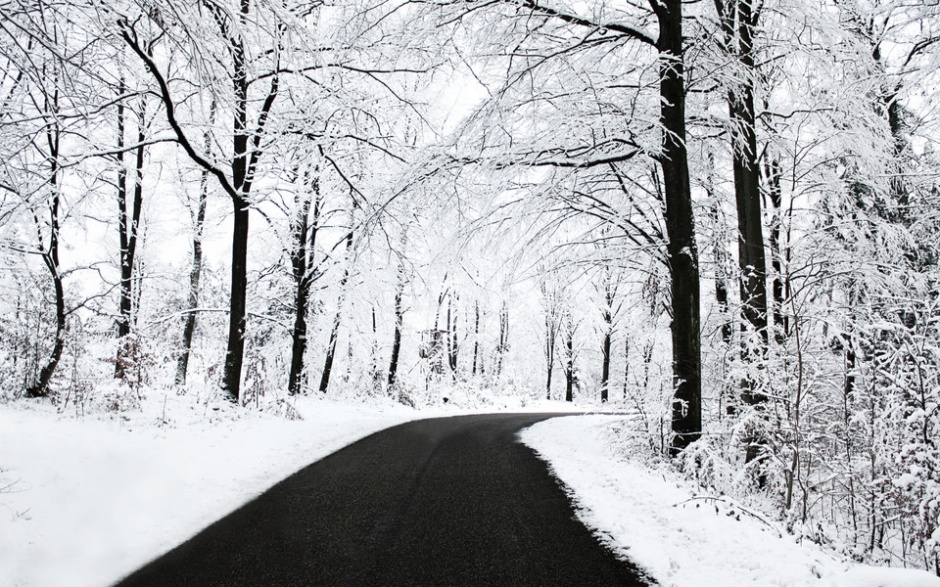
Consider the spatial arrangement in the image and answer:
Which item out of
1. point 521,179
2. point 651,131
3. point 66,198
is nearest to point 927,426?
point 651,131

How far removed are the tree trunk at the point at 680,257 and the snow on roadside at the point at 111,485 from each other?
5.42 metres

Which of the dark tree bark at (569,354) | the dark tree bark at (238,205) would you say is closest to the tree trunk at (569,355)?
the dark tree bark at (569,354)

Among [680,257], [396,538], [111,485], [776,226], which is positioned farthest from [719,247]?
[111,485]

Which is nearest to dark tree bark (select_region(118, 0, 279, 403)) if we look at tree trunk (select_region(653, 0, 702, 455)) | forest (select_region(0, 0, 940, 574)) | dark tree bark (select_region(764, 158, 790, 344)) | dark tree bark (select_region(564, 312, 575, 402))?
forest (select_region(0, 0, 940, 574))

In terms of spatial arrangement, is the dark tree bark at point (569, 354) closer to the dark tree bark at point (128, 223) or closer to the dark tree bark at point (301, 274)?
the dark tree bark at point (301, 274)

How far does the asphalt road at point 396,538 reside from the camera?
10.3 ft

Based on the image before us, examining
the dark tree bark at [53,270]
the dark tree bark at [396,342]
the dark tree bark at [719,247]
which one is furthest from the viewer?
the dark tree bark at [396,342]

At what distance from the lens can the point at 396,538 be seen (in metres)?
3.82

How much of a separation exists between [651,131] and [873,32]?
22.7ft

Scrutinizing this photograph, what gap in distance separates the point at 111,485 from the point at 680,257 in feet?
23.8

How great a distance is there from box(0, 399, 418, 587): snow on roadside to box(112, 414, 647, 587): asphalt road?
1.07 ft

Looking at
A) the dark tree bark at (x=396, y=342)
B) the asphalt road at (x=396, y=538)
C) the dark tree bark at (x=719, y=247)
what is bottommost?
the asphalt road at (x=396, y=538)

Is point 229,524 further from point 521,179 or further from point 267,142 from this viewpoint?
point 267,142

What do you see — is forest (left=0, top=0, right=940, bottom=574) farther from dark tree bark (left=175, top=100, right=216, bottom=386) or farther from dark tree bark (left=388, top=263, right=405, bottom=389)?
dark tree bark (left=388, top=263, right=405, bottom=389)
